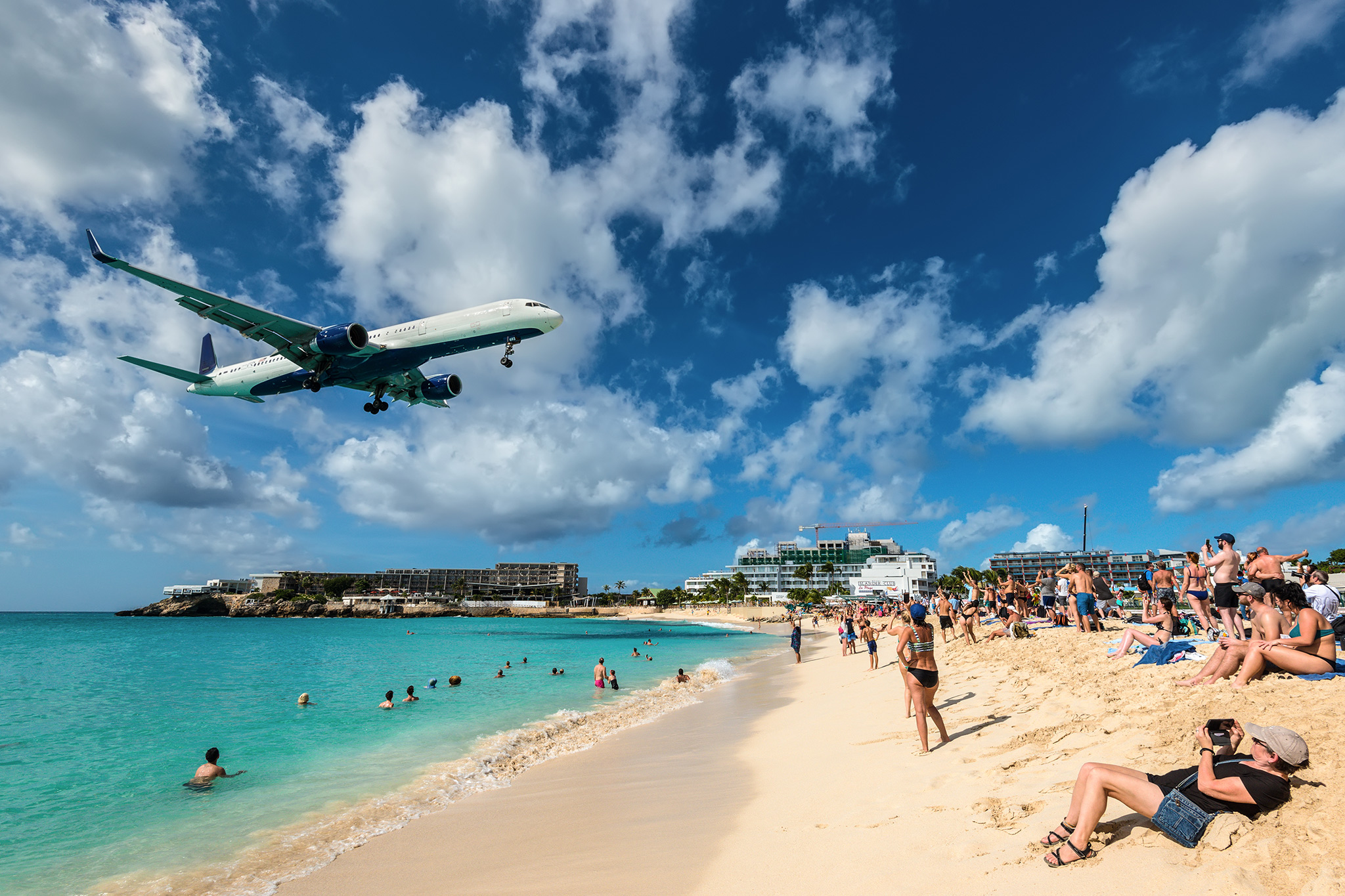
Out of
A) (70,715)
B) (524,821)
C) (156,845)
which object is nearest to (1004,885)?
(524,821)

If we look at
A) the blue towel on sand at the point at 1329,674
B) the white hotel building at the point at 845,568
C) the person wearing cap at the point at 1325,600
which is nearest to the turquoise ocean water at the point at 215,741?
the blue towel on sand at the point at 1329,674

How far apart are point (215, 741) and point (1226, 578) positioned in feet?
76.0

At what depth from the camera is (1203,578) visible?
44.3 feet

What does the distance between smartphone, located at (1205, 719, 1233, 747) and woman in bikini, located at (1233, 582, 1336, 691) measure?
8.93 ft

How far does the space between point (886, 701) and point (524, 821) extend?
299 inches

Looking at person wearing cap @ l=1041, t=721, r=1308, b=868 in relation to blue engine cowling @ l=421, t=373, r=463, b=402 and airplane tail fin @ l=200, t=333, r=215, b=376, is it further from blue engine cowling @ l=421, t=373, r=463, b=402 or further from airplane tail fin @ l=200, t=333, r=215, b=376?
airplane tail fin @ l=200, t=333, r=215, b=376

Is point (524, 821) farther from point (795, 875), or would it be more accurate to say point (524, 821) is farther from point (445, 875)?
point (795, 875)

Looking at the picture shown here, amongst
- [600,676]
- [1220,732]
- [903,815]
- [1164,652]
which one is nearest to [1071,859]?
[1220,732]

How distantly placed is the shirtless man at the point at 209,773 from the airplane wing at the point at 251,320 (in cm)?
1781

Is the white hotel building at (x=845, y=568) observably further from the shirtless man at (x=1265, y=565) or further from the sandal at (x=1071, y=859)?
the sandal at (x=1071, y=859)

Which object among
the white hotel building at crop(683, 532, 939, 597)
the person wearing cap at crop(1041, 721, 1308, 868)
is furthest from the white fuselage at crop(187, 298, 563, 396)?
the white hotel building at crop(683, 532, 939, 597)

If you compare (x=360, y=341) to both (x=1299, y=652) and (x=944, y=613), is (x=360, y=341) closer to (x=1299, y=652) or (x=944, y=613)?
(x=944, y=613)

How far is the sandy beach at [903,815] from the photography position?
3.84 meters

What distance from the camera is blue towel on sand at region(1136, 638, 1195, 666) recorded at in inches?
358
